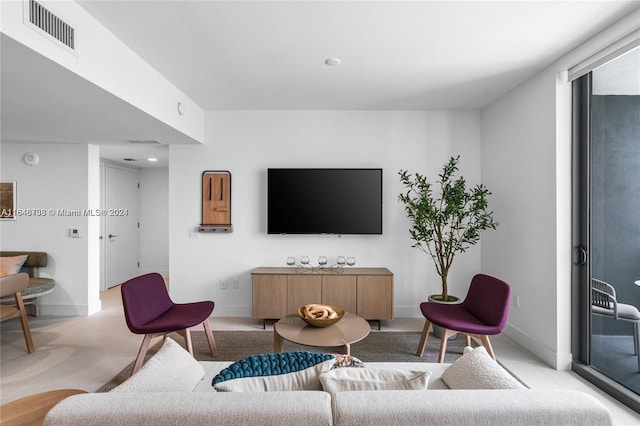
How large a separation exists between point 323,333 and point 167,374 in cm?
120

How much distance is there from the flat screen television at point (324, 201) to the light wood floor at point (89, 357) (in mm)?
1183

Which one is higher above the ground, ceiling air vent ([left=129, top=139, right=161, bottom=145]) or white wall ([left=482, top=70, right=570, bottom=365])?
ceiling air vent ([left=129, top=139, right=161, bottom=145])

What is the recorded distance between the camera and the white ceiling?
1.99 metres

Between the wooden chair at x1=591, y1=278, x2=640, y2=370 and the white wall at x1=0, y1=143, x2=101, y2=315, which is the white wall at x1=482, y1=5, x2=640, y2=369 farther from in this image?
the white wall at x1=0, y1=143, x2=101, y2=315

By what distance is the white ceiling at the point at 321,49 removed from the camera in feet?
6.52

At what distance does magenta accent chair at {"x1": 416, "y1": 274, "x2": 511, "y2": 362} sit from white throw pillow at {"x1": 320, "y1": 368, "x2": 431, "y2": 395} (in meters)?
1.46

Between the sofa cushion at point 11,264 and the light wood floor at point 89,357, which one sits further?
the sofa cushion at point 11,264

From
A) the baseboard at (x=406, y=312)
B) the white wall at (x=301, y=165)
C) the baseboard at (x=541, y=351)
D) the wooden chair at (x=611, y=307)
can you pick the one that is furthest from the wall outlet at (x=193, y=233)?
the wooden chair at (x=611, y=307)

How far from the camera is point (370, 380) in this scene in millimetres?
1234

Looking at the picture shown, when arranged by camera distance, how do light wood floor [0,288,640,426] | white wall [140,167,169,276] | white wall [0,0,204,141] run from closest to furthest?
white wall [0,0,204,141], light wood floor [0,288,640,426], white wall [140,167,169,276]

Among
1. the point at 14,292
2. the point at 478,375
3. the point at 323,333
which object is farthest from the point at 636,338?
the point at 14,292

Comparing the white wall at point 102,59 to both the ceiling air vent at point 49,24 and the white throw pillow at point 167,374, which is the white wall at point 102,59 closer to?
the ceiling air vent at point 49,24

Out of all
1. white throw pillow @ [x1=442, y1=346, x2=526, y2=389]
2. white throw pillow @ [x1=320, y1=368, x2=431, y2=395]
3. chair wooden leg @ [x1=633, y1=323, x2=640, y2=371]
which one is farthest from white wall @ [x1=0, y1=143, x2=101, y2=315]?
chair wooden leg @ [x1=633, y1=323, x2=640, y2=371]

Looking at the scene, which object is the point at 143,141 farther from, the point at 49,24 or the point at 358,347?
the point at 358,347
